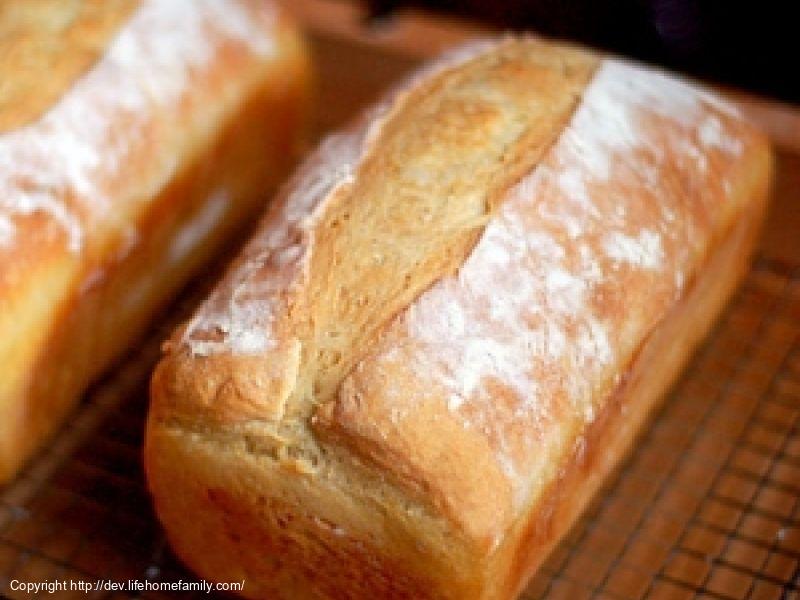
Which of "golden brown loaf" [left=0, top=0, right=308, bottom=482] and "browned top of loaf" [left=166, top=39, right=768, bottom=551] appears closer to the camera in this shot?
"browned top of loaf" [left=166, top=39, right=768, bottom=551]

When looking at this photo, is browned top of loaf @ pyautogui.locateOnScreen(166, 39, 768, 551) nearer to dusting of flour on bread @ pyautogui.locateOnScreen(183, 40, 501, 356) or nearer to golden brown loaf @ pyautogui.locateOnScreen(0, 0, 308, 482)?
dusting of flour on bread @ pyautogui.locateOnScreen(183, 40, 501, 356)

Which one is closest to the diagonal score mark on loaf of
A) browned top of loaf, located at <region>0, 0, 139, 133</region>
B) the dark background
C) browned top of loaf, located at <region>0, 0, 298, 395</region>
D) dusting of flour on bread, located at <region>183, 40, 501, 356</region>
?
dusting of flour on bread, located at <region>183, 40, 501, 356</region>

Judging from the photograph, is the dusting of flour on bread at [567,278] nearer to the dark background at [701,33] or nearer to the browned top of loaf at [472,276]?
the browned top of loaf at [472,276]

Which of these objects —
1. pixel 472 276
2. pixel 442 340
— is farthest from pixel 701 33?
pixel 442 340

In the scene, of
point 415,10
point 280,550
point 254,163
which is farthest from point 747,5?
point 280,550

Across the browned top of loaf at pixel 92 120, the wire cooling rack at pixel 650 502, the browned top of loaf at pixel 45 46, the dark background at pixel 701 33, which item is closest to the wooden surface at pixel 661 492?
the wire cooling rack at pixel 650 502

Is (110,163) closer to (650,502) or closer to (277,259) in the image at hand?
(277,259)
